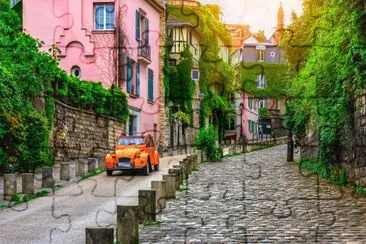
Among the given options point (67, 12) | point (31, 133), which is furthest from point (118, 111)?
point (31, 133)

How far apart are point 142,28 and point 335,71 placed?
949 inches


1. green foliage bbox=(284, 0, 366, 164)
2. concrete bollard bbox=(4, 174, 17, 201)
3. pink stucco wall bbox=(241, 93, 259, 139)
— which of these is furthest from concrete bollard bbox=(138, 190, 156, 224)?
pink stucco wall bbox=(241, 93, 259, 139)

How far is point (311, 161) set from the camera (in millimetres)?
25562

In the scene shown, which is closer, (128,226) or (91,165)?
(128,226)

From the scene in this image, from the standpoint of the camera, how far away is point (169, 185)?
16.3 metres

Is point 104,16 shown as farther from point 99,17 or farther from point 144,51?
point 144,51

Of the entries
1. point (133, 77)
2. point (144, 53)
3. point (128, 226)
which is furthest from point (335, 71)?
point (144, 53)

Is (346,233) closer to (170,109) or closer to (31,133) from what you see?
(31,133)

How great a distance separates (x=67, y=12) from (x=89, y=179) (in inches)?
625

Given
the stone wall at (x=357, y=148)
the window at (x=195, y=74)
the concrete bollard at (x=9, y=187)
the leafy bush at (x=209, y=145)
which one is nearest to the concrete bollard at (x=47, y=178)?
the concrete bollard at (x=9, y=187)

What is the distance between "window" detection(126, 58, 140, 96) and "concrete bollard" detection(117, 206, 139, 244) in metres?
27.9

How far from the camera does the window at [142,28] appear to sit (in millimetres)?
39844

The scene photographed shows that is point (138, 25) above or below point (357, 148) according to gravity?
above

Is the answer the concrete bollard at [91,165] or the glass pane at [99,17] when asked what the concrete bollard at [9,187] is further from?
the glass pane at [99,17]
